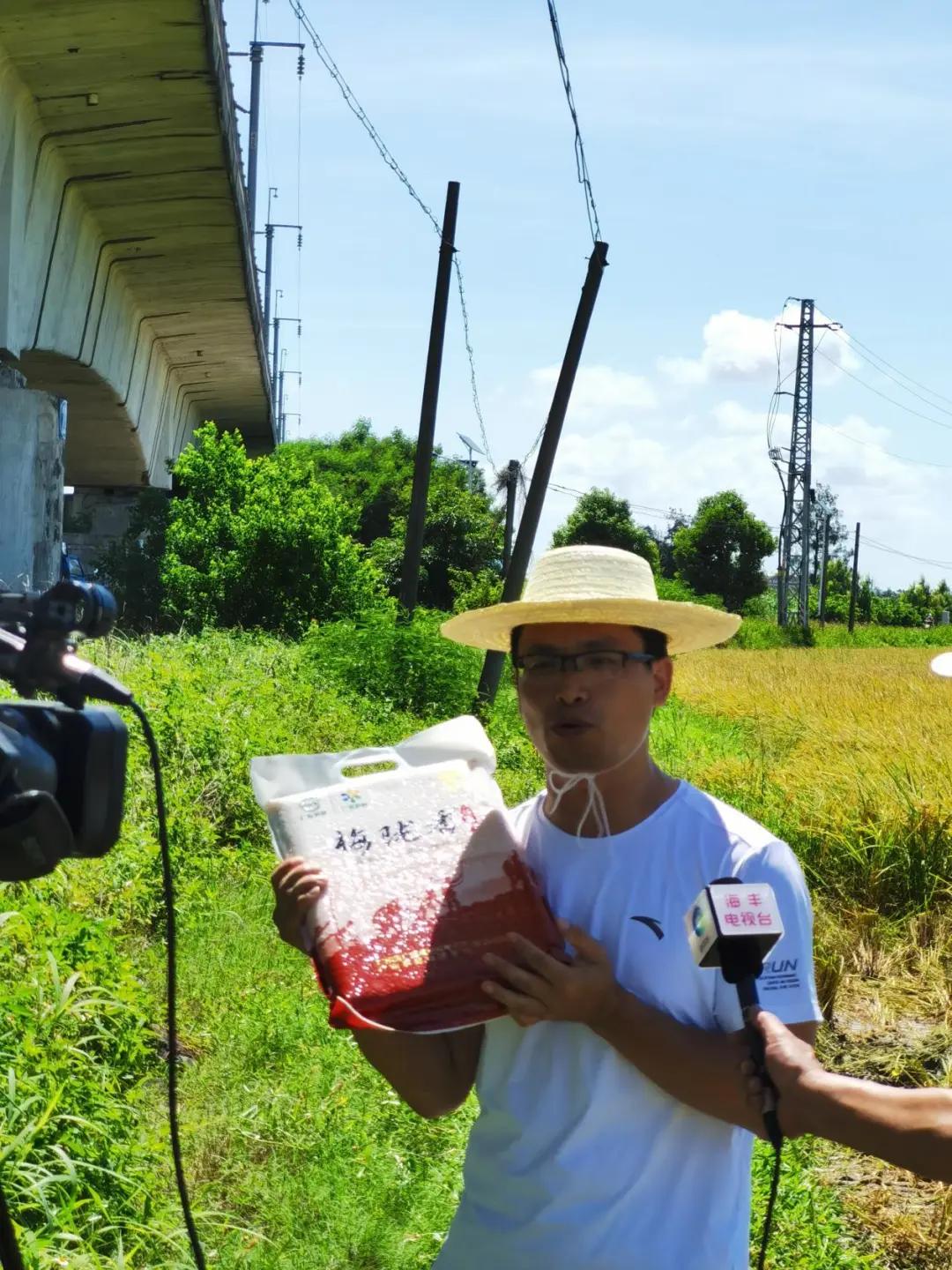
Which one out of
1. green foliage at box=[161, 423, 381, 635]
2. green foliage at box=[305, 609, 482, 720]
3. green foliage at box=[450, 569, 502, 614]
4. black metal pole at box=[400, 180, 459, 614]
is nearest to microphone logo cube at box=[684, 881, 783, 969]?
green foliage at box=[305, 609, 482, 720]

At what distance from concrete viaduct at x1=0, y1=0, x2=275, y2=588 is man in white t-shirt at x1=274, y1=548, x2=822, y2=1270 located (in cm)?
700

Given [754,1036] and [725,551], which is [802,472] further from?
[754,1036]

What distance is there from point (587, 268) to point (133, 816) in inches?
361

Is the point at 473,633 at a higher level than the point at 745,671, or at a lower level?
higher

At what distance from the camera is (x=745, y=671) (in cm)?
2844

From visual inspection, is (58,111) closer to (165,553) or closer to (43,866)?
(43,866)

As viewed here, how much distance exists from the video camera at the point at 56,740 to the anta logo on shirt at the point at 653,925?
0.76 m

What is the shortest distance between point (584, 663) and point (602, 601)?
101 millimetres

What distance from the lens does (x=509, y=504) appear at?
44188 mm

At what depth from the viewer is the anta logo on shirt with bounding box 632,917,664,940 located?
6.44ft

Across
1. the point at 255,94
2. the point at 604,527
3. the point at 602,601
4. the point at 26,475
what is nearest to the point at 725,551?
the point at 604,527

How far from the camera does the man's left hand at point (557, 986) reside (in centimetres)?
186

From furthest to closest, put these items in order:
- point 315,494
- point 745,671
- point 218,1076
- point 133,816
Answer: point 745,671, point 315,494, point 133,816, point 218,1076

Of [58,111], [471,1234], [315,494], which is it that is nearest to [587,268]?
[58,111]
